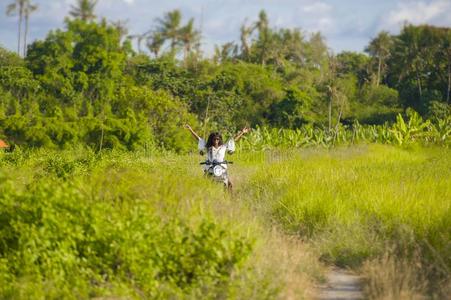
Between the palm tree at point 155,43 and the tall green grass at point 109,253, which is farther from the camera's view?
the palm tree at point 155,43

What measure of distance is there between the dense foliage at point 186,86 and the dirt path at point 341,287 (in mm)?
25094

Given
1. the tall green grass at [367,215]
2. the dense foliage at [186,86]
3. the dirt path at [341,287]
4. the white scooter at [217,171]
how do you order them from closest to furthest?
the dirt path at [341,287], the tall green grass at [367,215], the white scooter at [217,171], the dense foliage at [186,86]

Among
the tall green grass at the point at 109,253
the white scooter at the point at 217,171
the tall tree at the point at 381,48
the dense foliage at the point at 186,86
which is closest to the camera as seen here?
the tall green grass at the point at 109,253

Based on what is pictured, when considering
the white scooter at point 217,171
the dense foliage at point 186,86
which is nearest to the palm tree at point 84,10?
the dense foliage at point 186,86

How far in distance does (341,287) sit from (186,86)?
3938 cm

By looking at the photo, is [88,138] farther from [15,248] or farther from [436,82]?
[15,248]

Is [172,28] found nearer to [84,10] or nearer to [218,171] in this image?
[84,10]

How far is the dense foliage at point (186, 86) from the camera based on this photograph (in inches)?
1367

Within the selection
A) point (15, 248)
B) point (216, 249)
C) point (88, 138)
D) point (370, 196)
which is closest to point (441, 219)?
point (370, 196)

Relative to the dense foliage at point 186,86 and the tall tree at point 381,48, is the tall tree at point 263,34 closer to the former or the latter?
the dense foliage at point 186,86

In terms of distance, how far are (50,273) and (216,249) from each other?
1283 mm

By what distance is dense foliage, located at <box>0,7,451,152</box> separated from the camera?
1367 inches

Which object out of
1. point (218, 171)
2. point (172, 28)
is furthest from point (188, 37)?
point (218, 171)

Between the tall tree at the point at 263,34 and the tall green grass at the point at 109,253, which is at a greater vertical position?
the tall tree at the point at 263,34
